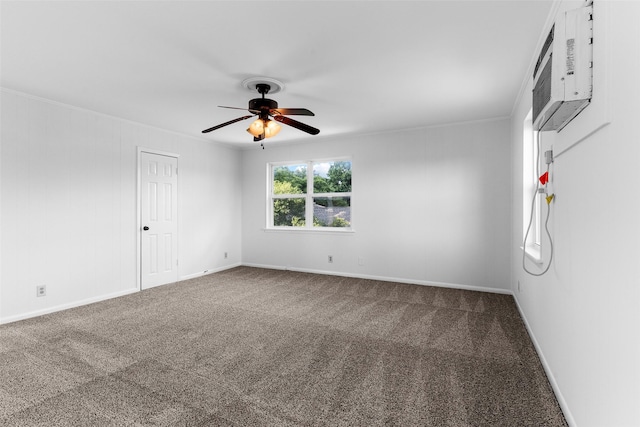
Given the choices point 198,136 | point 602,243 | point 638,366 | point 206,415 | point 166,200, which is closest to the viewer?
point 638,366

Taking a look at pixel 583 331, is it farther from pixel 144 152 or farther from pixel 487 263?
pixel 144 152

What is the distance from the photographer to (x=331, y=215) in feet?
18.9

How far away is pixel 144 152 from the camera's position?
4699 millimetres

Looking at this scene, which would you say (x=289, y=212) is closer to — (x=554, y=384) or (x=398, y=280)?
(x=398, y=280)

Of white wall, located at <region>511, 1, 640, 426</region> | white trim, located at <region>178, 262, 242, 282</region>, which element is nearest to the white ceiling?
white wall, located at <region>511, 1, 640, 426</region>

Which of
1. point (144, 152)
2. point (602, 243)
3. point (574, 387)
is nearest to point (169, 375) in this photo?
point (574, 387)

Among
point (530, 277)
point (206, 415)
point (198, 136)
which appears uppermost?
point (198, 136)

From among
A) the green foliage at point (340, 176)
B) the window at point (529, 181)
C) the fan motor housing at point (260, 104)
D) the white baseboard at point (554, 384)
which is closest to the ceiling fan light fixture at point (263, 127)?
the fan motor housing at point (260, 104)

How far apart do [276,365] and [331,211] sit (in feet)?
11.8

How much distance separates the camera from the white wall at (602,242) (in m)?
1.10

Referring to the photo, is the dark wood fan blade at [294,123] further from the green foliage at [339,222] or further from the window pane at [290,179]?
the window pane at [290,179]

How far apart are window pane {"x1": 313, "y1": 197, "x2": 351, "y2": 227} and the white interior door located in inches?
93.8

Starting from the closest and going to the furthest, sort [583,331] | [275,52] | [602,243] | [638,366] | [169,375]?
1. [638,366]
2. [602,243]
3. [583,331]
4. [169,375]
5. [275,52]

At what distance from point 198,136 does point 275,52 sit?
131 inches
